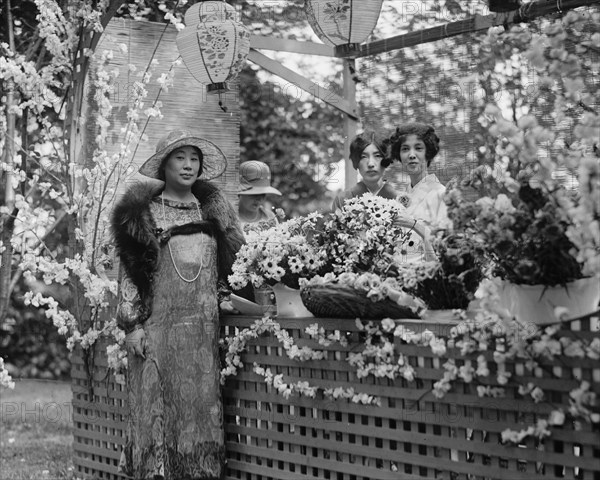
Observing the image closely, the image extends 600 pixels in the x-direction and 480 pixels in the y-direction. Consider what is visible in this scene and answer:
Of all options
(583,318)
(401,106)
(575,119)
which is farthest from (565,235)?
(401,106)

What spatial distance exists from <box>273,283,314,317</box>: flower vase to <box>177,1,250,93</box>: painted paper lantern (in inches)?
79.5

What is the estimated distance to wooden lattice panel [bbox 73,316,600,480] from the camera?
3697mm

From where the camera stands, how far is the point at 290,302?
512 centimetres

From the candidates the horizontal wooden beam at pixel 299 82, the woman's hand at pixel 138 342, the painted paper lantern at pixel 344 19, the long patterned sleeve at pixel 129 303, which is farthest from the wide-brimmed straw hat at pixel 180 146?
the horizontal wooden beam at pixel 299 82

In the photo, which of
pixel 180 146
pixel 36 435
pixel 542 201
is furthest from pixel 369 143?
pixel 36 435

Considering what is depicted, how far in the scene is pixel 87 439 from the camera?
6.62 meters

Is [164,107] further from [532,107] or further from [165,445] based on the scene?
[165,445]

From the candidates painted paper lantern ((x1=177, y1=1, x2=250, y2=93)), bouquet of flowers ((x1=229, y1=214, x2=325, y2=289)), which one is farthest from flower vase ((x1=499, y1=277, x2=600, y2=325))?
painted paper lantern ((x1=177, y1=1, x2=250, y2=93))

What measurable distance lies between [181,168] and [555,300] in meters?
2.51

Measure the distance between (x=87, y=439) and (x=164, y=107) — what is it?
267 cm

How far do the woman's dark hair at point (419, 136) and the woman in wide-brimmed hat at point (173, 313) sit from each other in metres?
1.06

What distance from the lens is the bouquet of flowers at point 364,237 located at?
4.77 meters

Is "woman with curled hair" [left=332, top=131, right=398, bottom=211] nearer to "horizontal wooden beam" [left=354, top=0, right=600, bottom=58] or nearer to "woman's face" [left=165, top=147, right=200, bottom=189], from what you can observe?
"woman's face" [left=165, top=147, right=200, bottom=189]

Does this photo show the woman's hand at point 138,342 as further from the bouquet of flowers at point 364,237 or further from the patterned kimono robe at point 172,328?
the bouquet of flowers at point 364,237
